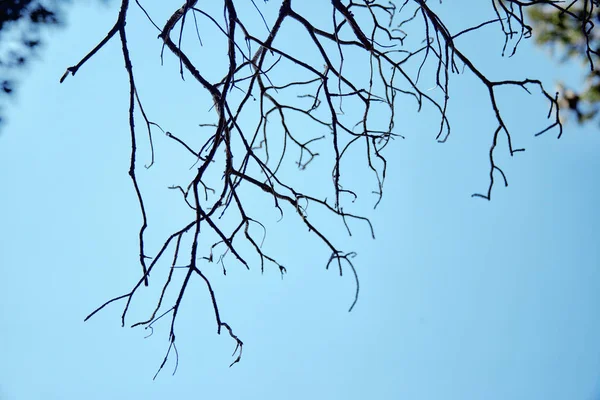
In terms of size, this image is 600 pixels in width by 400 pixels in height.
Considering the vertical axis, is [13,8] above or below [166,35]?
above

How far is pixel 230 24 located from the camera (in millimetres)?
927

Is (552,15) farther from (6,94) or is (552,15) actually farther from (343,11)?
(6,94)

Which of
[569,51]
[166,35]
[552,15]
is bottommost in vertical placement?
[166,35]

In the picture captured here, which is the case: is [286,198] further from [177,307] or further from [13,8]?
[13,8]

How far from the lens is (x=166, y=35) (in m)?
0.93

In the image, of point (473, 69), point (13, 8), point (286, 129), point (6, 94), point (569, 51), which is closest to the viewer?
point (473, 69)

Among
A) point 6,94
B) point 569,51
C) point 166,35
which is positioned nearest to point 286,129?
point 166,35

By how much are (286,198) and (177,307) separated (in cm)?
27

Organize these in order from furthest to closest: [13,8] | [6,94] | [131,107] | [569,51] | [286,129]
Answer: [569,51]
[6,94]
[13,8]
[286,129]
[131,107]

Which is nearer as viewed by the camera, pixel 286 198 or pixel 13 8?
pixel 286 198

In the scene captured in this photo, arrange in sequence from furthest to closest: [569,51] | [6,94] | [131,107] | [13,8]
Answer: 1. [569,51]
2. [6,94]
3. [13,8]
4. [131,107]

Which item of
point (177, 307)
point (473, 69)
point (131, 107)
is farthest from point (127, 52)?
point (473, 69)

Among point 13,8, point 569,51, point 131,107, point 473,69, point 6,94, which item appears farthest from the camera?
point 569,51

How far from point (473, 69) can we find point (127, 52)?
0.60 metres
